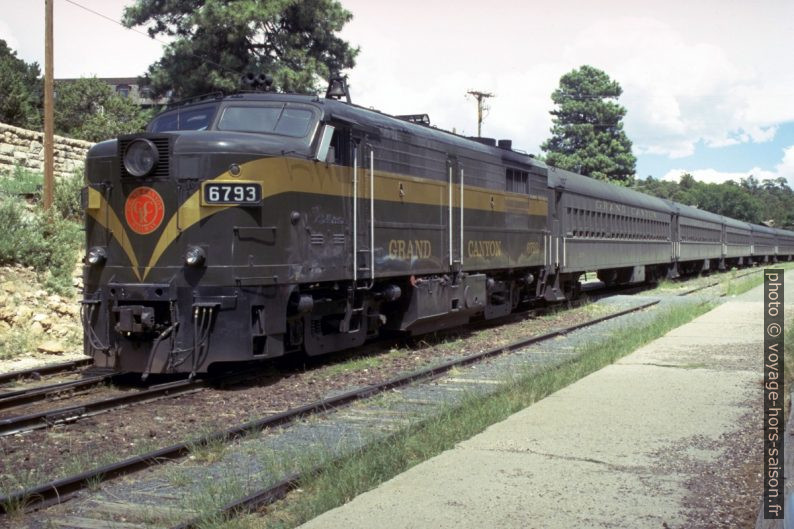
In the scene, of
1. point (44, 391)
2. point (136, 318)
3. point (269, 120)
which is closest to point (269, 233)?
point (269, 120)

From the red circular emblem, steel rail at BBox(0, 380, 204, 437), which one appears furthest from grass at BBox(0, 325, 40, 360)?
the red circular emblem

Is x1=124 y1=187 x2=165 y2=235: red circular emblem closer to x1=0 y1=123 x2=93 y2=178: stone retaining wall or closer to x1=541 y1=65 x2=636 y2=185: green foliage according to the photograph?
x1=0 y1=123 x2=93 y2=178: stone retaining wall

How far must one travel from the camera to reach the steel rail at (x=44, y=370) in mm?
9398

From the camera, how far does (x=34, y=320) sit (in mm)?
12664

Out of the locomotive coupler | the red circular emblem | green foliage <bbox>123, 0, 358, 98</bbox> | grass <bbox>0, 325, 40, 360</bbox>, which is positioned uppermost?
green foliage <bbox>123, 0, 358, 98</bbox>

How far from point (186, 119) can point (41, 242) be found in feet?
21.5

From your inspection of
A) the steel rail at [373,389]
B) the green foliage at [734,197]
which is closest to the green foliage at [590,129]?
the green foliage at [734,197]

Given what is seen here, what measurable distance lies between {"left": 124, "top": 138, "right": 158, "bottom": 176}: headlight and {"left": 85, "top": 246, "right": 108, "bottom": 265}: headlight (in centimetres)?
102

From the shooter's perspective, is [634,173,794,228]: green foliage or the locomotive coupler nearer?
the locomotive coupler

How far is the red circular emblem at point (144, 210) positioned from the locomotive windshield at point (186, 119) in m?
1.19

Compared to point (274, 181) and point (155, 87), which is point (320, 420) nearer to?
point (274, 181)

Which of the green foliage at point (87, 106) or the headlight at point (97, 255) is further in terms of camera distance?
the green foliage at point (87, 106)

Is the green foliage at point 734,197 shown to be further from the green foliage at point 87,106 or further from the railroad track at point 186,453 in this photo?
the railroad track at point 186,453

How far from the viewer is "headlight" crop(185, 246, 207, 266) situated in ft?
27.8
